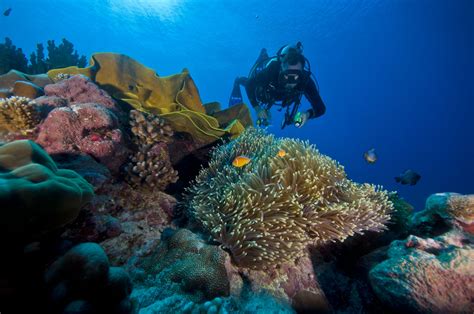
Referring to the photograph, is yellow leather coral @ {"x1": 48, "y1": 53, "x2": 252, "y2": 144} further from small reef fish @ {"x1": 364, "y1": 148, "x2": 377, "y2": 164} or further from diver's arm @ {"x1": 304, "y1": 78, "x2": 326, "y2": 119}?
small reef fish @ {"x1": 364, "y1": 148, "x2": 377, "y2": 164}

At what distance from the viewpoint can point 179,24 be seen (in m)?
52.4

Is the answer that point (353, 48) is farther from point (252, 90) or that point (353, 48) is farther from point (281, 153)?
point (281, 153)

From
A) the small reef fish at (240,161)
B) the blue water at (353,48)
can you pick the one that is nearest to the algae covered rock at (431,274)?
the small reef fish at (240,161)

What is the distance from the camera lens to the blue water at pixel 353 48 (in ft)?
130

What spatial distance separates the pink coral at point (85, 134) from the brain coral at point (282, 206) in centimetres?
146

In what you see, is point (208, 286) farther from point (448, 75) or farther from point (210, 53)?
point (448, 75)

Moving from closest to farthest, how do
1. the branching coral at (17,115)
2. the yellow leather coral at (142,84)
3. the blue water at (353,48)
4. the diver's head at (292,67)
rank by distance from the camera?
1. the branching coral at (17,115)
2. the yellow leather coral at (142,84)
3. the diver's head at (292,67)
4. the blue water at (353,48)

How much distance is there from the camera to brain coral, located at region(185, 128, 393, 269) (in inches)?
121

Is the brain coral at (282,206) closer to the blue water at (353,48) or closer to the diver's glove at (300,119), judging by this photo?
the diver's glove at (300,119)

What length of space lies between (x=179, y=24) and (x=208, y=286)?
2351 inches

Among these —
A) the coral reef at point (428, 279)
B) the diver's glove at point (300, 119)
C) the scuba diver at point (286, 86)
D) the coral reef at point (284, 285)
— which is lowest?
the coral reef at point (284, 285)

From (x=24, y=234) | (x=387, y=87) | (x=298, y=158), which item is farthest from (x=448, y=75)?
(x=24, y=234)

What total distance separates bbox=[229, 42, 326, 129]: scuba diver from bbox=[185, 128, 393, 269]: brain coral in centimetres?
323

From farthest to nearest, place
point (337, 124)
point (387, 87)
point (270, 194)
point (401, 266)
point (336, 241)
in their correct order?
point (337, 124)
point (387, 87)
point (336, 241)
point (270, 194)
point (401, 266)
